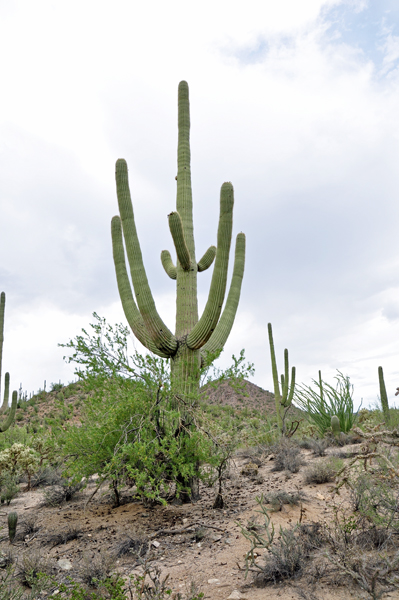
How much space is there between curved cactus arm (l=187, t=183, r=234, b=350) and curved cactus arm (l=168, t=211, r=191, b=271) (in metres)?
0.69

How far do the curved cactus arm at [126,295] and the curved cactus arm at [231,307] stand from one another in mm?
973

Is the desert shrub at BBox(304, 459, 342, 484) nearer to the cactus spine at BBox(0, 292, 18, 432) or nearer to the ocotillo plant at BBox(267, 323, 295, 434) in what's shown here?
the ocotillo plant at BBox(267, 323, 295, 434)

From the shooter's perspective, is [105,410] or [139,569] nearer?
[139,569]

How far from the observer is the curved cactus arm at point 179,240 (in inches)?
299

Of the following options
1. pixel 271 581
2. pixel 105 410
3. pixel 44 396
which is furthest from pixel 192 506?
pixel 44 396

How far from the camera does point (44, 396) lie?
3259 cm

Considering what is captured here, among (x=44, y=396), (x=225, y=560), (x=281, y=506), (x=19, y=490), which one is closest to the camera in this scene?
(x=225, y=560)

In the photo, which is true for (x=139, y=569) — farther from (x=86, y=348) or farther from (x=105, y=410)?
(x=86, y=348)

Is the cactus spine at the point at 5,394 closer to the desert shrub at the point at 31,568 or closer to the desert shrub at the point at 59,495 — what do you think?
the desert shrub at the point at 59,495

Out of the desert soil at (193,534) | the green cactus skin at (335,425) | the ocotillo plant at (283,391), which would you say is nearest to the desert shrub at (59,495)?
the desert soil at (193,534)

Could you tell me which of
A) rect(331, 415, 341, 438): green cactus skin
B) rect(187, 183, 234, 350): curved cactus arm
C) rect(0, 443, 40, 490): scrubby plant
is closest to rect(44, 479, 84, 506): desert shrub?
rect(0, 443, 40, 490): scrubby plant

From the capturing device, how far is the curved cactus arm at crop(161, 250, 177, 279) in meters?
9.55

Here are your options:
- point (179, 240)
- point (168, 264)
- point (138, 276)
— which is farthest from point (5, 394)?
point (179, 240)

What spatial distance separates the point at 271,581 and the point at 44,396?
103 feet
